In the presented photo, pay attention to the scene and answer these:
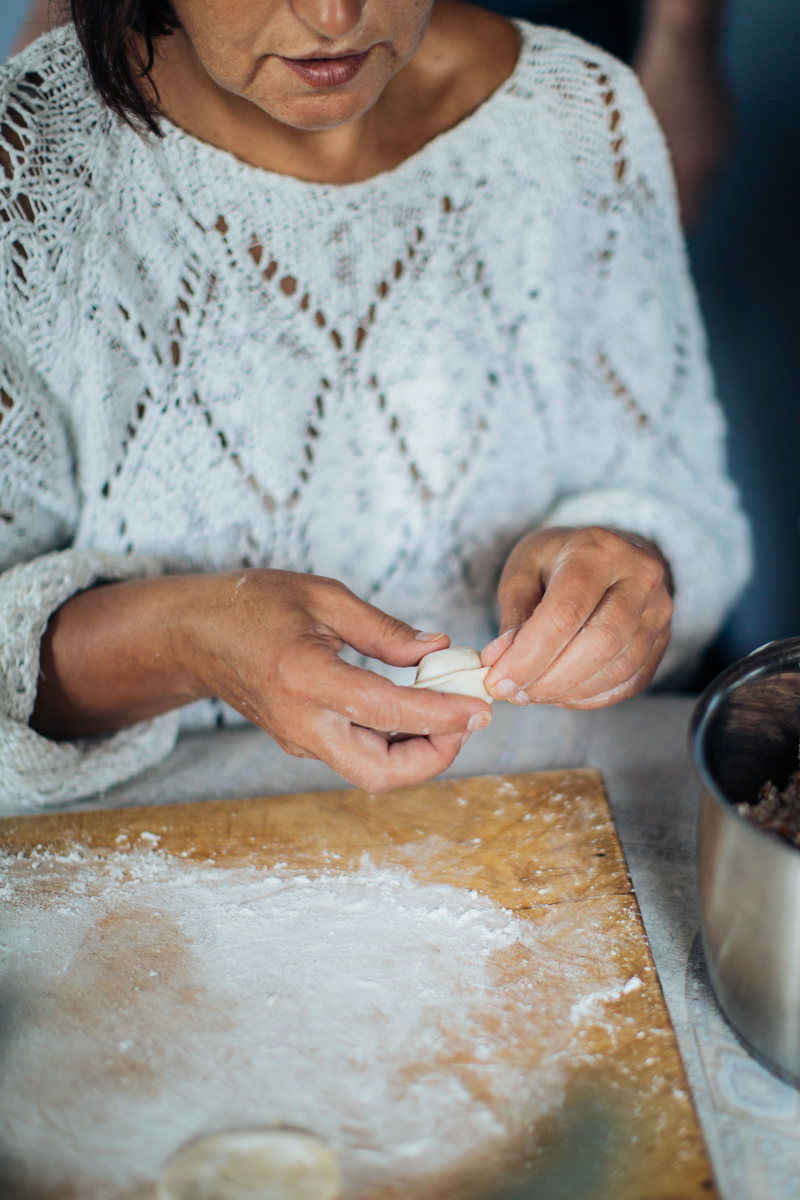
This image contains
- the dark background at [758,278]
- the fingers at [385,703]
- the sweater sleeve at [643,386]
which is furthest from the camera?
the dark background at [758,278]

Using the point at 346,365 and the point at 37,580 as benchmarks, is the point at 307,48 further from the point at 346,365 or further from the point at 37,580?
the point at 37,580

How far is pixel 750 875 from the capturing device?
0.61 m

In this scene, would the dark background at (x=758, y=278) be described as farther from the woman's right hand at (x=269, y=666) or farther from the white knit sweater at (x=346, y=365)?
the woman's right hand at (x=269, y=666)

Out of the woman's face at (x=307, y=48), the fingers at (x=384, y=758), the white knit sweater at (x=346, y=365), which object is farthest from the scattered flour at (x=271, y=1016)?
the woman's face at (x=307, y=48)

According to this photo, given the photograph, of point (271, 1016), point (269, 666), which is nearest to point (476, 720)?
point (269, 666)

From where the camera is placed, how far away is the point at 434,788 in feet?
3.40

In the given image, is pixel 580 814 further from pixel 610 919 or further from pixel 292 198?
pixel 292 198

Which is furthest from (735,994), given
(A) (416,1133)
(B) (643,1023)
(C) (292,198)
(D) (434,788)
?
(C) (292,198)

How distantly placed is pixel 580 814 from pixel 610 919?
0.50 ft

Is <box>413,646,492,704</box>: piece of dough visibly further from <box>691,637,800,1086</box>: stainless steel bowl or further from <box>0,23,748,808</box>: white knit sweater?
<box>0,23,748,808</box>: white knit sweater

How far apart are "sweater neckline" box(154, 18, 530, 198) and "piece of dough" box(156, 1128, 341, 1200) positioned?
40.0 inches

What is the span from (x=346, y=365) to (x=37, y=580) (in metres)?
0.48

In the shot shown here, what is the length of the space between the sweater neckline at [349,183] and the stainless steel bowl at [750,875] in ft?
2.57

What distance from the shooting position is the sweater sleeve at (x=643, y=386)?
126 centimetres
